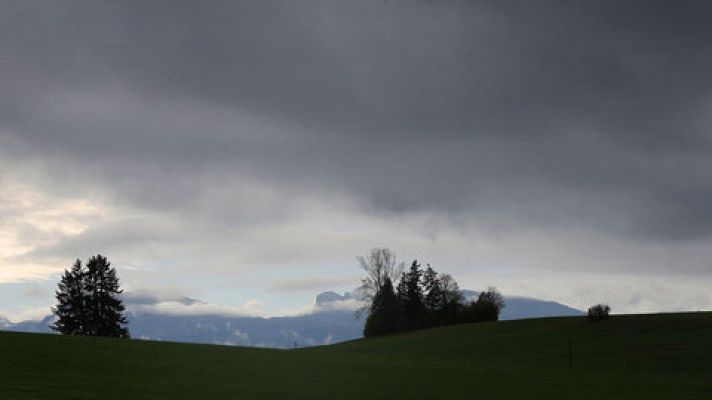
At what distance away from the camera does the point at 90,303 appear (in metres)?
116

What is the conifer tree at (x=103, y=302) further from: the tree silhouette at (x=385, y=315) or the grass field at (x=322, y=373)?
the grass field at (x=322, y=373)

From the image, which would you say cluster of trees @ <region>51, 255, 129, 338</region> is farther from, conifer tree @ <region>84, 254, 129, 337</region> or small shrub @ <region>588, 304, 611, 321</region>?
small shrub @ <region>588, 304, 611, 321</region>

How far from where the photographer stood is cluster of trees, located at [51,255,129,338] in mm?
113812

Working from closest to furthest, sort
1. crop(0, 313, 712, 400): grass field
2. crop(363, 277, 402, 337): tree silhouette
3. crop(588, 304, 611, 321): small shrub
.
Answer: crop(0, 313, 712, 400): grass field → crop(588, 304, 611, 321): small shrub → crop(363, 277, 402, 337): tree silhouette

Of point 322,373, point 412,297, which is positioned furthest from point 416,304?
point 322,373

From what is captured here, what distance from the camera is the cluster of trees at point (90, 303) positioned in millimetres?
113812

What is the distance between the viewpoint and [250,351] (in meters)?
63.2

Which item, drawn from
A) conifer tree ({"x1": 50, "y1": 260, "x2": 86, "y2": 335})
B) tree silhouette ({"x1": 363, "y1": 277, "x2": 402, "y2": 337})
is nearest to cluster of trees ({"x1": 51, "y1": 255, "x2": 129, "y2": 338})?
conifer tree ({"x1": 50, "y1": 260, "x2": 86, "y2": 335})

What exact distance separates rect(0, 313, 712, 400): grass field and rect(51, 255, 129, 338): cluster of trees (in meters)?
57.5

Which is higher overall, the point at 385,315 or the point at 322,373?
the point at 385,315

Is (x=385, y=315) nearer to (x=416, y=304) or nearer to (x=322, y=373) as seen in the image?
(x=416, y=304)

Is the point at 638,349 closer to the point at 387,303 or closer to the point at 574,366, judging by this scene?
the point at 574,366

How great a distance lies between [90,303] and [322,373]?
79210 millimetres

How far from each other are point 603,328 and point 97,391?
76.4m
